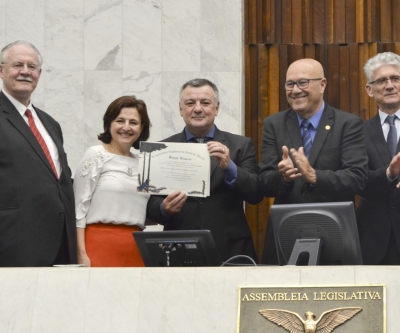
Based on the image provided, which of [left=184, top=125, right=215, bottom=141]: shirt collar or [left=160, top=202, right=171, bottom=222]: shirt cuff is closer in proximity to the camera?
[left=160, top=202, right=171, bottom=222]: shirt cuff

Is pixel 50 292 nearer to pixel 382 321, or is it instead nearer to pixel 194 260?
pixel 194 260

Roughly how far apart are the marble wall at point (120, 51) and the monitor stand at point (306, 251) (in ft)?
11.4

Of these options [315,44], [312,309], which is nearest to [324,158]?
[312,309]

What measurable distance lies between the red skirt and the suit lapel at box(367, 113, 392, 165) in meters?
1.84

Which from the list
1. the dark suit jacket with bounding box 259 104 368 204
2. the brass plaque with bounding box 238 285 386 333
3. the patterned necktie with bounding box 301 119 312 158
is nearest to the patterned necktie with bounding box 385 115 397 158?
the dark suit jacket with bounding box 259 104 368 204

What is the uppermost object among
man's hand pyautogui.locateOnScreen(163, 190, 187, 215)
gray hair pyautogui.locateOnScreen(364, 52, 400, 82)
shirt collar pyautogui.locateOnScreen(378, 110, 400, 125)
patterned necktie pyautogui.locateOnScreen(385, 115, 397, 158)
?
gray hair pyautogui.locateOnScreen(364, 52, 400, 82)

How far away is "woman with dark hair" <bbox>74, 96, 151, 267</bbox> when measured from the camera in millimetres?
6328

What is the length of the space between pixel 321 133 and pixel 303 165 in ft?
1.51

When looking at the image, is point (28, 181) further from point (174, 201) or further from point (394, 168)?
point (394, 168)

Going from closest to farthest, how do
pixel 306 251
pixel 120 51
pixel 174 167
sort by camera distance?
pixel 306 251 < pixel 174 167 < pixel 120 51

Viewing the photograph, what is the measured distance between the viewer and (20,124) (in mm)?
6152

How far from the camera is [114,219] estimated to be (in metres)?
6.35

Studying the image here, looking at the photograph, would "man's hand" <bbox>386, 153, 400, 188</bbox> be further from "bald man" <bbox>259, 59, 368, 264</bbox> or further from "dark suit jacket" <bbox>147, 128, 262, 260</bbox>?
"dark suit jacket" <bbox>147, 128, 262, 260</bbox>

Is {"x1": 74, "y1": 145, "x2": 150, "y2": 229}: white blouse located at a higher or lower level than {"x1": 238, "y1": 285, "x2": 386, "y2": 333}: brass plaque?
higher
